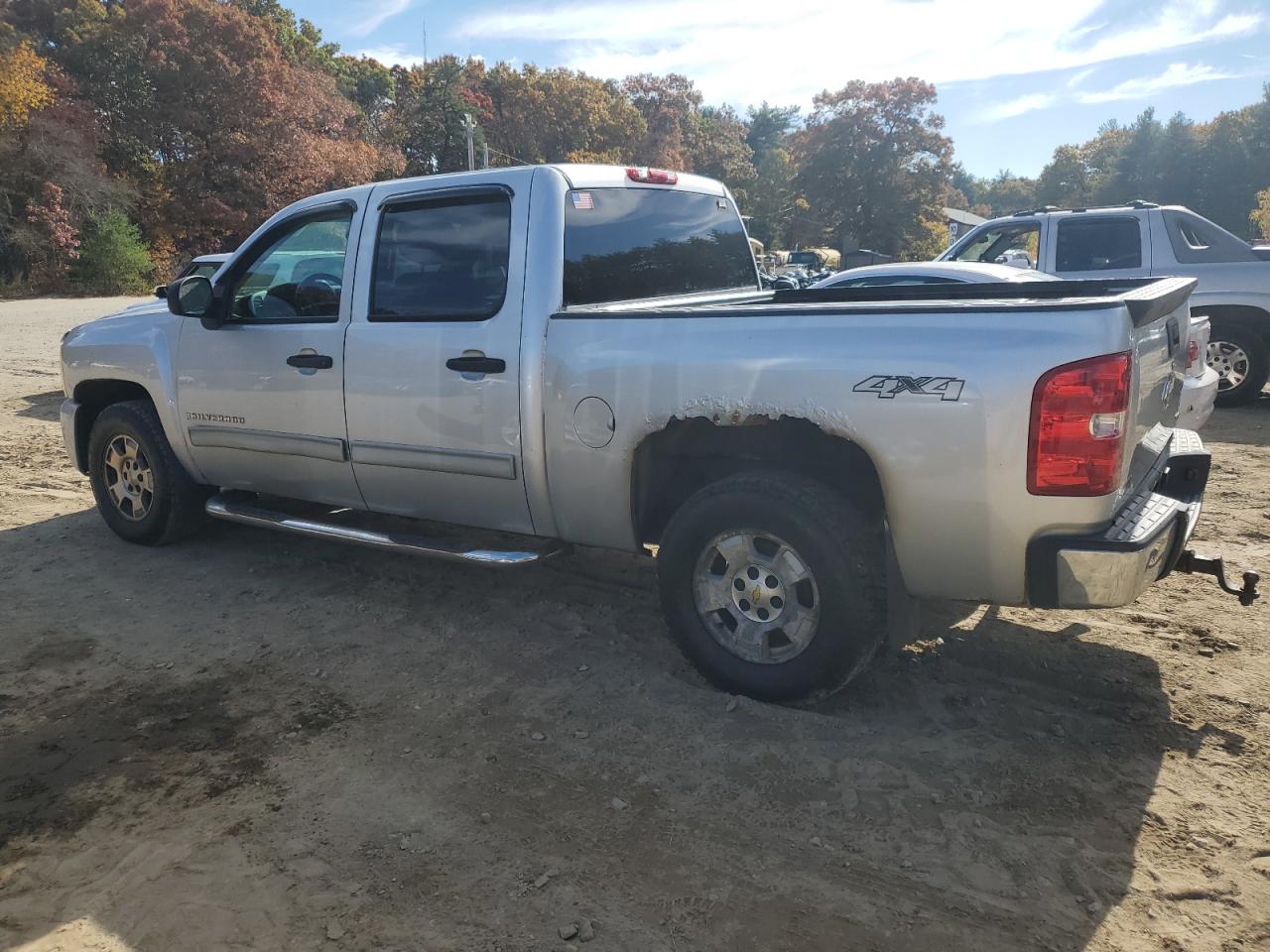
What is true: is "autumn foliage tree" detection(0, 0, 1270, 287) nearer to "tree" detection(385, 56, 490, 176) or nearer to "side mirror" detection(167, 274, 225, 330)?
"tree" detection(385, 56, 490, 176)

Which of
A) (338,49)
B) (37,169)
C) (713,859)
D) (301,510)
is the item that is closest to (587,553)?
(301,510)

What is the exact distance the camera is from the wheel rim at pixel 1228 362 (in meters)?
9.25

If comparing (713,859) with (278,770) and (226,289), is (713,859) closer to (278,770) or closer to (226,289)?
(278,770)

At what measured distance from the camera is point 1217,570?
11.4 ft

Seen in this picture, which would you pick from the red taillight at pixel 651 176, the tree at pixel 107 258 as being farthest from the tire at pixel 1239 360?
the tree at pixel 107 258

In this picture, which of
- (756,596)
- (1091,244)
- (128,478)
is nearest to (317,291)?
(128,478)

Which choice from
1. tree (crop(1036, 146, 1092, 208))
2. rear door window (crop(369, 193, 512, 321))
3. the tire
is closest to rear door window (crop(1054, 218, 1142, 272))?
the tire

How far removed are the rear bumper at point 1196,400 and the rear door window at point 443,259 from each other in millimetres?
3183

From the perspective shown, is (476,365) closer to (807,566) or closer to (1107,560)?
(807,566)

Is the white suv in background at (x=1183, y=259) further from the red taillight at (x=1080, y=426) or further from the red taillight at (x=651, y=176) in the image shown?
the red taillight at (x=1080, y=426)

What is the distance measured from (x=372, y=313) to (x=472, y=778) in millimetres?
2290

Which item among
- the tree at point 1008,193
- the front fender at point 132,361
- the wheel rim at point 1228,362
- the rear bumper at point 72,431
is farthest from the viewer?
the tree at point 1008,193

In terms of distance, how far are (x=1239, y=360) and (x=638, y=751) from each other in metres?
8.63

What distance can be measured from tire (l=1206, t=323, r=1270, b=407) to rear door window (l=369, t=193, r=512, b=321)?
313 inches
